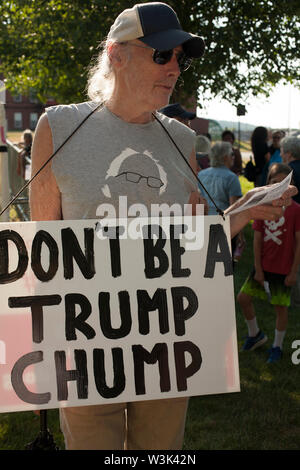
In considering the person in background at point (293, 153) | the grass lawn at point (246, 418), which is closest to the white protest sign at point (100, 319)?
the grass lawn at point (246, 418)

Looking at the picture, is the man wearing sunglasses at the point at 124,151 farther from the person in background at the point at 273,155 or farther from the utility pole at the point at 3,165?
the person in background at the point at 273,155

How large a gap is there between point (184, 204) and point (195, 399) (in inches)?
105

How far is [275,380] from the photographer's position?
4.76 metres

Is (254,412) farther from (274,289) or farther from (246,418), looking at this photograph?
(274,289)

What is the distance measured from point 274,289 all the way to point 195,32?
9430mm

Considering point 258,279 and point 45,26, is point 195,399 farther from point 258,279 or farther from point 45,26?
point 45,26

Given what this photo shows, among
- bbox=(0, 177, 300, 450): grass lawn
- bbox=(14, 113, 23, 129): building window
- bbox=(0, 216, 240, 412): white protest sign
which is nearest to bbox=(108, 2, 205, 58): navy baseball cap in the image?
bbox=(0, 216, 240, 412): white protest sign

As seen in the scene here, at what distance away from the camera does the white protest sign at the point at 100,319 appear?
194 cm

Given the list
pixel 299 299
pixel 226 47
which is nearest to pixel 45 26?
pixel 226 47

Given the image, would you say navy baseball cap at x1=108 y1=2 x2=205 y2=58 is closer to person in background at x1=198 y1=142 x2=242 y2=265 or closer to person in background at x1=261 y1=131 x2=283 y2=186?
person in background at x1=198 y1=142 x2=242 y2=265

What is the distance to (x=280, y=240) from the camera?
5090 mm

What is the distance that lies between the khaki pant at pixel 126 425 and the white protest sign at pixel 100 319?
160 mm

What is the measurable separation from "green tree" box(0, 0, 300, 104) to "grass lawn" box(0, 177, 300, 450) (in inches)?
325

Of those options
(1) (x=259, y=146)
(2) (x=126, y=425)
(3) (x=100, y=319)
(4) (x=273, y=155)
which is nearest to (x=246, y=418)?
(2) (x=126, y=425)
